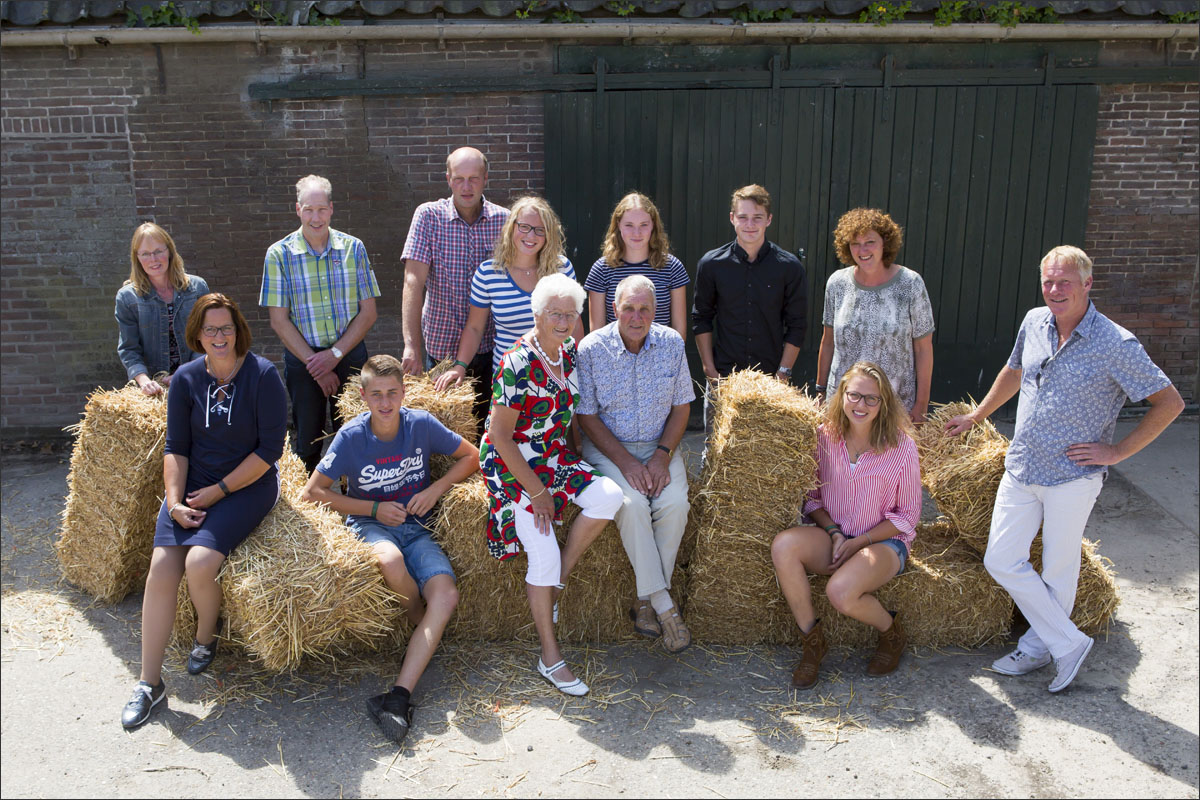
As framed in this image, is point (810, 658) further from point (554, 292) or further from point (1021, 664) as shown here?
point (554, 292)

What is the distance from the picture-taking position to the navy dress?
4055 millimetres

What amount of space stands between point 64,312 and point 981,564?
6.46 metres

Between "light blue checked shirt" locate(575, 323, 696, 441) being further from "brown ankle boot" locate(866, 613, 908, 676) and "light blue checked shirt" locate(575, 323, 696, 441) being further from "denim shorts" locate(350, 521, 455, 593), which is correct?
"brown ankle boot" locate(866, 613, 908, 676)

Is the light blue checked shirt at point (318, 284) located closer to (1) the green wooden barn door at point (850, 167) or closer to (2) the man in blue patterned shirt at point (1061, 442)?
(1) the green wooden barn door at point (850, 167)

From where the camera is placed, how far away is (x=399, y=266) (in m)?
7.01

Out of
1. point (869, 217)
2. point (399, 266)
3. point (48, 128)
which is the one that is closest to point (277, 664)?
point (869, 217)

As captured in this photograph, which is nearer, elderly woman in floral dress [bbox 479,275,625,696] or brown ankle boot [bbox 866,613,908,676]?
elderly woman in floral dress [bbox 479,275,625,696]

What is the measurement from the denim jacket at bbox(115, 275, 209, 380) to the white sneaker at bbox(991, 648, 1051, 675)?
415cm

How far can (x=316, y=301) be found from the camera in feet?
16.4

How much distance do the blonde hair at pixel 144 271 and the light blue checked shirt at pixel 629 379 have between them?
224cm

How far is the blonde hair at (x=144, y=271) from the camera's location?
4.75 metres

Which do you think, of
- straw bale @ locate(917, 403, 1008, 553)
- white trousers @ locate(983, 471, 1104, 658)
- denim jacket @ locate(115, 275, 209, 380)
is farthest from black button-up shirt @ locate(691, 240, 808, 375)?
denim jacket @ locate(115, 275, 209, 380)

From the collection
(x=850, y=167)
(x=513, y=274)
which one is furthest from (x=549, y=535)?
(x=850, y=167)

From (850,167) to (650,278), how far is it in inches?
118
